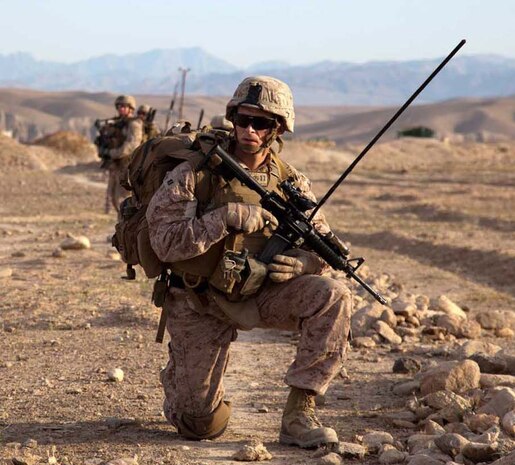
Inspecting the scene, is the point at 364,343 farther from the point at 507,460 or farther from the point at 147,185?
the point at 507,460

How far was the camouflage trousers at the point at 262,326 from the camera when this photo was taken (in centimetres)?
459

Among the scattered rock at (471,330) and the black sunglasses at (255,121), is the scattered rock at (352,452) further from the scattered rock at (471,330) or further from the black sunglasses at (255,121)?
the scattered rock at (471,330)

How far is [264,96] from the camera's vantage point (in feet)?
15.4

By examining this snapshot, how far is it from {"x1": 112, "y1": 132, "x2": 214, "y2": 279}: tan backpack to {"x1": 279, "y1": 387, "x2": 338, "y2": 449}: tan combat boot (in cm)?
77

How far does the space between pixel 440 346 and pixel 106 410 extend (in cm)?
285

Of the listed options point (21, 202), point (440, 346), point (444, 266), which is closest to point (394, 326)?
point (440, 346)

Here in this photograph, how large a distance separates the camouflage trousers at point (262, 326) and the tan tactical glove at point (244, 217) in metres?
0.29

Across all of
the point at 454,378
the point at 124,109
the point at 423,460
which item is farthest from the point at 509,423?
the point at 124,109

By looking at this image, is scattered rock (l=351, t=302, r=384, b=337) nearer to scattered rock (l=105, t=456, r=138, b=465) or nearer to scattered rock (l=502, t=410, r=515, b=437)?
scattered rock (l=502, t=410, r=515, b=437)

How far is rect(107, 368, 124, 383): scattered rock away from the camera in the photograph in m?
5.92

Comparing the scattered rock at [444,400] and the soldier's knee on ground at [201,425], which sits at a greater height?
the scattered rock at [444,400]

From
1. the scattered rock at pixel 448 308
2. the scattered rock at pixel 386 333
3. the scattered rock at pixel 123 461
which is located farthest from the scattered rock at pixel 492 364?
the scattered rock at pixel 123 461

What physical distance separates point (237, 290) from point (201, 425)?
1.89ft

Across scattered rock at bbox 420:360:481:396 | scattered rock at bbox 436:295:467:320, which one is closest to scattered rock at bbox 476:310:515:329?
scattered rock at bbox 436:295:467:320
